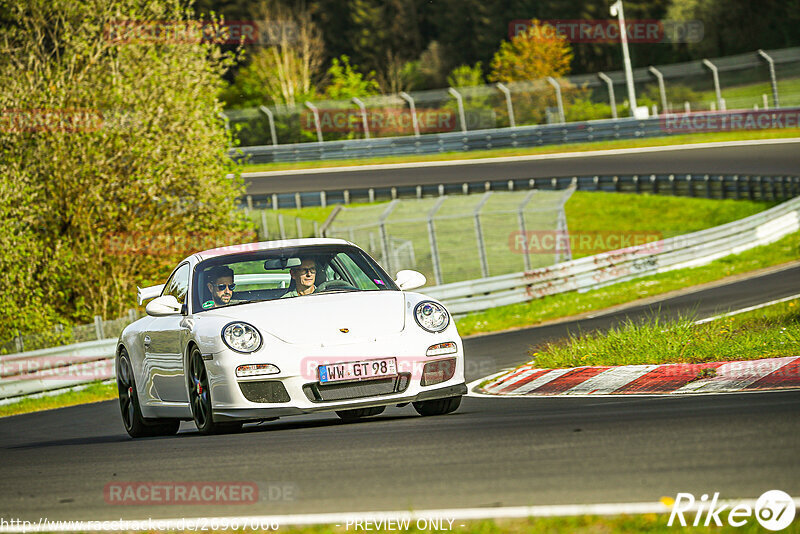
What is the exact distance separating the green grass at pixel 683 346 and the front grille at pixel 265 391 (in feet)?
12.2

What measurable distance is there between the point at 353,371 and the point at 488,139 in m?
40.1

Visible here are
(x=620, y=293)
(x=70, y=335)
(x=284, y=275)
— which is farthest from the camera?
(x=620, y=293)

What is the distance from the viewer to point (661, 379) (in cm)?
902

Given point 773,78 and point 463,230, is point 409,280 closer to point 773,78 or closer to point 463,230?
point 463,230

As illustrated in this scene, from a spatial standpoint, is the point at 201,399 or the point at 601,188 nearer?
the point at 201,399

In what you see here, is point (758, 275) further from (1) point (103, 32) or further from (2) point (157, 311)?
(2) point (157, 311)

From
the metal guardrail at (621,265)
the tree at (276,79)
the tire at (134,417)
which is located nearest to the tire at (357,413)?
the tire at (134,417)

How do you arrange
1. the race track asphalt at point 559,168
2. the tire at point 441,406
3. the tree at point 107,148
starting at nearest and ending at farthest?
the tire at point 441,406 → the tree at point 107,148 → the race track asphalt at point 559,168

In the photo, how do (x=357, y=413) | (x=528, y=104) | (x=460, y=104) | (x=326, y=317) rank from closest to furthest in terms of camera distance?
(x=326, y=317)
(x=357, y=413)
(x=460, y=104)
(x=528, y=104)

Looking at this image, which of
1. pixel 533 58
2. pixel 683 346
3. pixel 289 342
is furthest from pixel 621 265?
pixel 533 58

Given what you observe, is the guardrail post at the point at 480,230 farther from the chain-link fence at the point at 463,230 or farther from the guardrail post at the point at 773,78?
the guardrail post at the point at 773,78

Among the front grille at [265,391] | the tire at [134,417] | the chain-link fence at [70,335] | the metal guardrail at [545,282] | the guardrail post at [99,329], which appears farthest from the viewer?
the chain-link fence at [70,335]

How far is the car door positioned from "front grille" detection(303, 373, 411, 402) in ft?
4.23

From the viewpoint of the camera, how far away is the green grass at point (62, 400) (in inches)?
675
